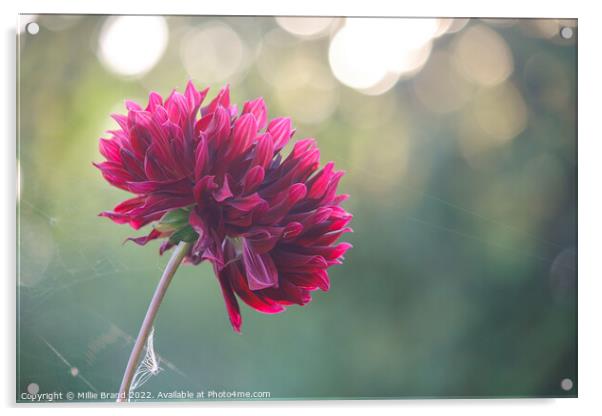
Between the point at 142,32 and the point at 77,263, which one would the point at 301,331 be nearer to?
the point at 77,263

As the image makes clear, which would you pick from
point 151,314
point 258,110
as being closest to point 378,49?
point 258,110

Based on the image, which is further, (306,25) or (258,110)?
(306,25)

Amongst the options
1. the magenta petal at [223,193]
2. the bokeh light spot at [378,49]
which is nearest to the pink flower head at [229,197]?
the magenta petal at [223,193]

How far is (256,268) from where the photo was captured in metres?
1.06

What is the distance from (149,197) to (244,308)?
0.33m

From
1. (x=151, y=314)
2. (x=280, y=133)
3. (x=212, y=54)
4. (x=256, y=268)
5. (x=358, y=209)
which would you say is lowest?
(x=151, y=314)

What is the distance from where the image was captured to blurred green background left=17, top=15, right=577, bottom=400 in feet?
4.46

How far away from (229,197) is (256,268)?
0.43 feet

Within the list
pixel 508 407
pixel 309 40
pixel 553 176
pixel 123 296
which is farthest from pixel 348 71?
pixel 508 407

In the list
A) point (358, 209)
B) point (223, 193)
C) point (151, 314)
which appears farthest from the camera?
point (358, 209)

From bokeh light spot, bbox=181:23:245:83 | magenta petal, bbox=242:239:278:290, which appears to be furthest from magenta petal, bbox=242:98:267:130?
magenta petal, bbox=242:239:278:290

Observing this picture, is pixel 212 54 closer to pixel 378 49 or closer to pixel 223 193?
pixel 378 49

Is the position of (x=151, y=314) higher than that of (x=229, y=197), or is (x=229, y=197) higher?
(x=229, y=197)

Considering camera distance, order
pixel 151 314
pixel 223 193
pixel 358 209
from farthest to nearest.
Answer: pixel 358 209 → pixel 151 314 → pixel 223 193
